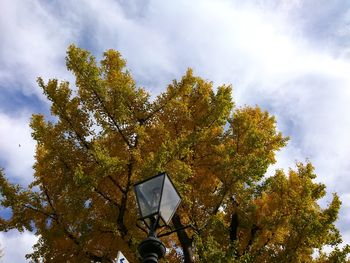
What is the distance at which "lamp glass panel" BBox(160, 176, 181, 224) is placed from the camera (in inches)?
141

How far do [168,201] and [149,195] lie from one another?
0.18 m

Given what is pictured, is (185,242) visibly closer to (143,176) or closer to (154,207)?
(143,176)

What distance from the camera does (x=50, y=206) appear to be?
8.09 metres

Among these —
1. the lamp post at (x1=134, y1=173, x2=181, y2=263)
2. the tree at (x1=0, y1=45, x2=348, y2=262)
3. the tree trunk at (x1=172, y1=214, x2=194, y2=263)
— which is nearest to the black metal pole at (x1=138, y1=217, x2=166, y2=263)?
the lamp post at (x1=134, y1=173, x2=181, y2=263)

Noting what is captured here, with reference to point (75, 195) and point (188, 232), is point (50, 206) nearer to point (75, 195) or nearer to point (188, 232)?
point (75, 195)

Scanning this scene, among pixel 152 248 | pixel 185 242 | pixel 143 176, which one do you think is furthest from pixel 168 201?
pixel 185 242

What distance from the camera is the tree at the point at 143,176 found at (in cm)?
728

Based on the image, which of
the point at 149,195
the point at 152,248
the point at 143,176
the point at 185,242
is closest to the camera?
the point at 152,248

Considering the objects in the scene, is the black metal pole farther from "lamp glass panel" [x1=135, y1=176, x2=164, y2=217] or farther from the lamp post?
"lamp glass panel" [x1=135, y1=176, x2=164, y2=217]

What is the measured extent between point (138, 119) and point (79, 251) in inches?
112

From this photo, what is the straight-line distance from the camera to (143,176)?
668 centimetres

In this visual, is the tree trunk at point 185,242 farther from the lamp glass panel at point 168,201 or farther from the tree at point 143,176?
the lamp glass panel at point 168,201

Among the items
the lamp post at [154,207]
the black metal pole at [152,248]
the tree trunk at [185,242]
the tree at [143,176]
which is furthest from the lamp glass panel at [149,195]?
the tree trunk at [185,242]

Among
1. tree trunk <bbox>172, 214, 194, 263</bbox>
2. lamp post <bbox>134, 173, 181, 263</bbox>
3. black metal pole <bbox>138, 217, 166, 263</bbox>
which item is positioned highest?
tree trunk <bbox>172, 214, 194, 263</bbox>
